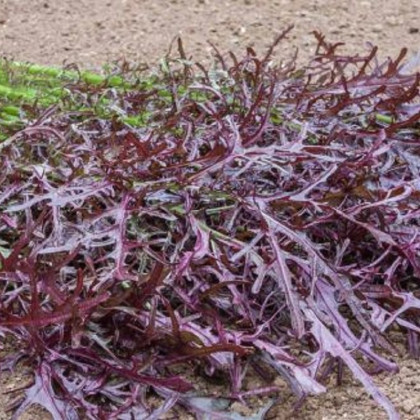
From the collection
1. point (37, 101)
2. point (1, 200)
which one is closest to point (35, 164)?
point (1, 200)

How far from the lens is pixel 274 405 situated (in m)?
1.40

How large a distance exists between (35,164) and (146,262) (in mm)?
324

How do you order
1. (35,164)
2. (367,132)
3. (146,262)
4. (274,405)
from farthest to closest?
(367,132) → (35,164) → (146,262) → (274,405)

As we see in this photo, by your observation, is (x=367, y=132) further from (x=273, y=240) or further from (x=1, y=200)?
(x=1, y=200)

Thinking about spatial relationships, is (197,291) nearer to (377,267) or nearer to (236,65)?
(377,267)

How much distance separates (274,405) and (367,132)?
2.10 ft

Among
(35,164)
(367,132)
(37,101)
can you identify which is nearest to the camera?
(35,164)

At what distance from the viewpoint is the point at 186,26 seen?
3.47 metres

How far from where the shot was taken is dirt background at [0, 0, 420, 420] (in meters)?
3.27

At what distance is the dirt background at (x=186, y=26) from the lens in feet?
10.7

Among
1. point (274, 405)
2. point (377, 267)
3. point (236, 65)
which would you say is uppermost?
point (236, 65)

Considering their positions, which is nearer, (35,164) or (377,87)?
(35,164)

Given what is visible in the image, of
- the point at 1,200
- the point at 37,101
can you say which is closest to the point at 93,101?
the point at 37,101

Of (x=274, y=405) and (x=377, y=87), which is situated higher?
(x=377, y=87)
